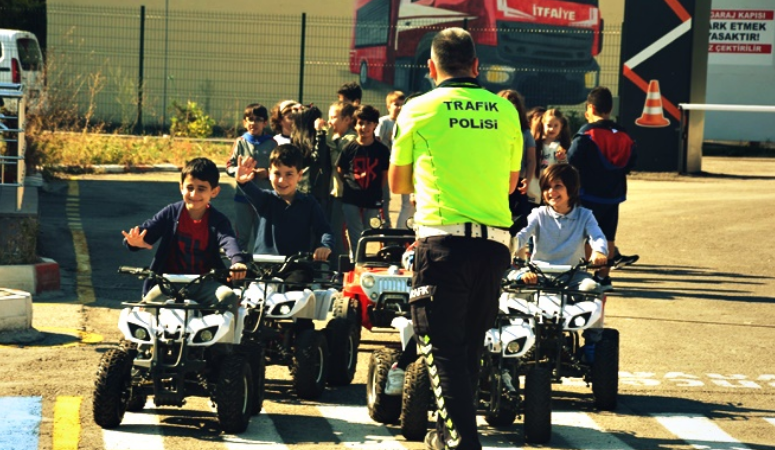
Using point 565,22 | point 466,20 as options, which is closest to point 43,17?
point 466,20

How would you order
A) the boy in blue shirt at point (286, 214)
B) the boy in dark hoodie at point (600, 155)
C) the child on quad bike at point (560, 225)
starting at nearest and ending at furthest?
1. the child on quad bike at point (560, 225)
2. the boy in blue shirt at point (286, 214)
3. the boy in dark hoodie at point (600, 155)

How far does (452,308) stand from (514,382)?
1.58 meters

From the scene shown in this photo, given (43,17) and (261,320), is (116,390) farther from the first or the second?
(43,17)

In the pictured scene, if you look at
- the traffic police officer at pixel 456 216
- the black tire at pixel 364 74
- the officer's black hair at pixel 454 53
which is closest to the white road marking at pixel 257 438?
the traffic police officer at pixel 456 216

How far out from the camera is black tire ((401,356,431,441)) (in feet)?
24.8

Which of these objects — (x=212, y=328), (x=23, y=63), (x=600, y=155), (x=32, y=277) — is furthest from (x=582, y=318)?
(x=23, y=63)

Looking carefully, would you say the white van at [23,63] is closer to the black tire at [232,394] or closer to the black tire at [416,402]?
the black tire at [232,394]

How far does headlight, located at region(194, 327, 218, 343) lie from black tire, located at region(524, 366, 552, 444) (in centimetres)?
178

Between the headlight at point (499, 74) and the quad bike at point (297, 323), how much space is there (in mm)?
19818

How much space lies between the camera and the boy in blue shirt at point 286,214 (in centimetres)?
952

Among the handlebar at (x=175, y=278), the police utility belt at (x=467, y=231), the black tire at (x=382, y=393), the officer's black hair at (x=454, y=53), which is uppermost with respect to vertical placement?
the officer's black hair at (x=454, y=53)

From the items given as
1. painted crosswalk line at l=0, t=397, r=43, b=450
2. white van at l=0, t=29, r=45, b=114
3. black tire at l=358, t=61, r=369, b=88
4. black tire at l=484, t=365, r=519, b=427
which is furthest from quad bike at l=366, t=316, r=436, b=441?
black tire at l=358, t=61, r=369, b=88

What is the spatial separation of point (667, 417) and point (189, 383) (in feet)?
9.76

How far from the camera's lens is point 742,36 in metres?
31.7
